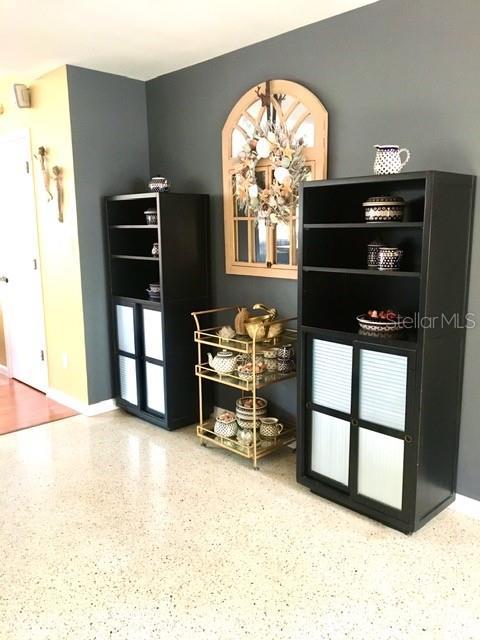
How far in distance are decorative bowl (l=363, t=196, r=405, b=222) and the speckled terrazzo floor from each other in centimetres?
142

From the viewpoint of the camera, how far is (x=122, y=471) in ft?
10.1

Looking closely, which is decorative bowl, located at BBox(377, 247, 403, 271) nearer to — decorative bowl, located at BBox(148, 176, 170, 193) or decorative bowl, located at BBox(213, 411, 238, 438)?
decorative bowl, located at BBox(213, 411, 238, 438)

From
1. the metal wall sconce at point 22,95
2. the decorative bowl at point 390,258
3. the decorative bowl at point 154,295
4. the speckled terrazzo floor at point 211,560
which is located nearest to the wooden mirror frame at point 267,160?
the decorative bowl at point 154,295

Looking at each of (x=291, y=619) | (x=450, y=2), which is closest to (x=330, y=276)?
Answer: (x=450, y=2)

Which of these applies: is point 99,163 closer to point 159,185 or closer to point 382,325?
point 159,185

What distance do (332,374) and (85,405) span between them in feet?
6.93

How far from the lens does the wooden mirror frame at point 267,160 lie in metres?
2.96

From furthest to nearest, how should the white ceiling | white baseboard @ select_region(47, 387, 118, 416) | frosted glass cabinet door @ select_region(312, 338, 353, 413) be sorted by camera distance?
white baseboard @ select_region(47, 387, 118, 416), the white ceiling, frosted glass cabinet door @ select_region(312, 338, 353, 413)

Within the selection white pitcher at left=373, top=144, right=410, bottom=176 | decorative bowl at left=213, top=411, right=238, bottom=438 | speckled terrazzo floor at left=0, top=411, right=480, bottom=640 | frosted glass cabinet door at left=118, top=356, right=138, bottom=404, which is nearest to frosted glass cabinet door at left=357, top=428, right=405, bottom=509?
speckled terrazzo floor at left=0, top=411, right=480, bottom=640

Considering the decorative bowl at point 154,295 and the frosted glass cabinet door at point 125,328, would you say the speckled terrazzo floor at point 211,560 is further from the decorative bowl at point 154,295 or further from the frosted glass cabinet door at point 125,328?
the decorative bowl at point 154,295

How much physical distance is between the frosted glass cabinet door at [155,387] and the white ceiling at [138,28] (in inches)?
79.7

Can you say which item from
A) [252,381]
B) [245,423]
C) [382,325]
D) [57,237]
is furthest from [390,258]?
[57,237]

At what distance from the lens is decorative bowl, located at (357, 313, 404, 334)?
246 cm

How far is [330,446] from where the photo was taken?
8.84 ft
